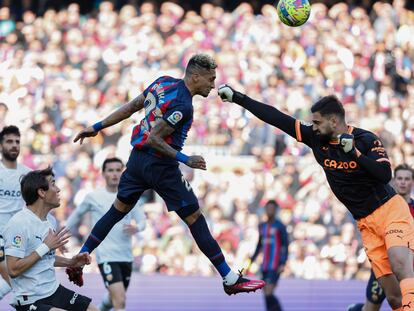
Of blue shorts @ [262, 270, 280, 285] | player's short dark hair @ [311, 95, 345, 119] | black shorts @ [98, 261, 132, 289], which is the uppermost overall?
player's short dark hair @ [311, 95, 345, 119]

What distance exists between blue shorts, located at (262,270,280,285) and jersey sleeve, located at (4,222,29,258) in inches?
298

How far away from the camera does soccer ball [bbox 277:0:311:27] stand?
9.61 m

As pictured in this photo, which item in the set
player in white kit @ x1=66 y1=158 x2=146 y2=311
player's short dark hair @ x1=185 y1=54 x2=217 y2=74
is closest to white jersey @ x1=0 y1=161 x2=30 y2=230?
player in white kit @ x1=66 y1=158 x2=146 y2=311

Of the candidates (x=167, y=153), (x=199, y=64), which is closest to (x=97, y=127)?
(x=167, y=153)

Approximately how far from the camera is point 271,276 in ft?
51.1

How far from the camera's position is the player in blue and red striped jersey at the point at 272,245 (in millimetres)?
15617

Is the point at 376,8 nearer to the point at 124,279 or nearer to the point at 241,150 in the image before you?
the point at 241,150

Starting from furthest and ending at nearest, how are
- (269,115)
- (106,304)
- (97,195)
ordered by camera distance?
(106,304), (97,195), (269,115)

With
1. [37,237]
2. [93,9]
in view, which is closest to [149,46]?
[93,9]

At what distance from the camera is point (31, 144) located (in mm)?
18484

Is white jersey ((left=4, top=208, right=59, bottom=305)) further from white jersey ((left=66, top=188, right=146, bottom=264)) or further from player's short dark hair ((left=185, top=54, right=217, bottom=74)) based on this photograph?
white jersey ((left=66, top=188, right=146, bottom=264))

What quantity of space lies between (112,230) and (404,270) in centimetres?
455

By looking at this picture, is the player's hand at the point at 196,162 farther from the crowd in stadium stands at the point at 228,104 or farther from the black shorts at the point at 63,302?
the crowd in stadium stands at the point at 228,104

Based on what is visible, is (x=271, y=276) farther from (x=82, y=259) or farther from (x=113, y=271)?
(x=82, y=259)
